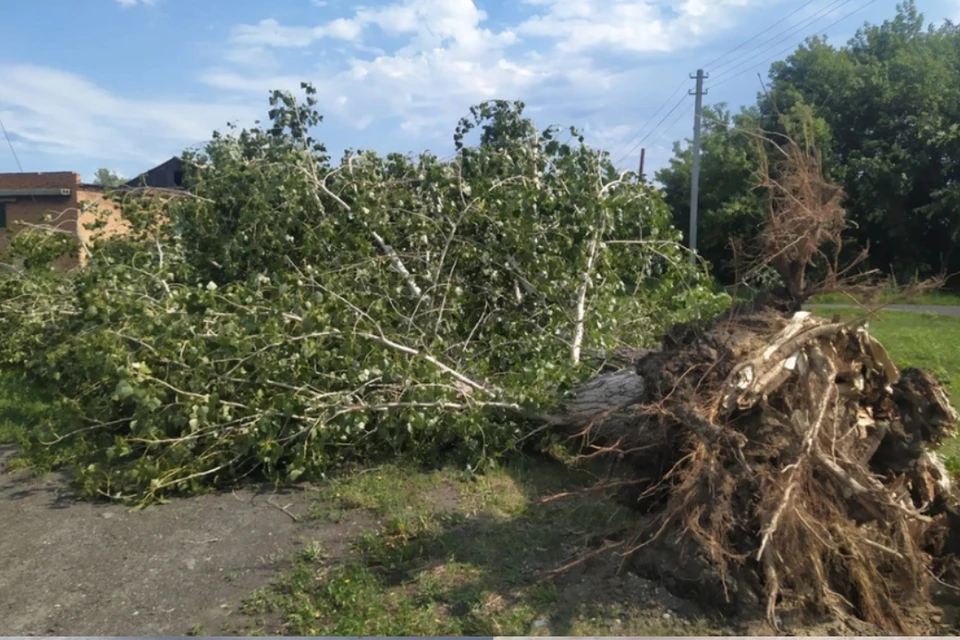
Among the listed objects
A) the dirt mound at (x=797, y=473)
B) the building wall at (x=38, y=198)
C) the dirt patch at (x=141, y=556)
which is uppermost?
the building wall at (x=38, y=198)

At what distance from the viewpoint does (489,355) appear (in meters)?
6.41

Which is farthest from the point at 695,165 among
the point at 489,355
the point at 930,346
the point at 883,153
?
the point at 489,355

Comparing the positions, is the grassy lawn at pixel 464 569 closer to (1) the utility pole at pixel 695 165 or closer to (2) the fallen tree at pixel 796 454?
(2) the fallen tree at pixel 796 454

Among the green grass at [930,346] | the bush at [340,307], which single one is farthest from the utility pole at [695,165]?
the bush at [340,307]

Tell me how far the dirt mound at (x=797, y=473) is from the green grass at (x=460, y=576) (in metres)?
0.31

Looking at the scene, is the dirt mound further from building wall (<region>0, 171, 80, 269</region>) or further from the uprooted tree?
building wall (<region>0, 171, 80, 269</region>)

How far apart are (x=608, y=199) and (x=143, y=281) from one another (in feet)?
13.0

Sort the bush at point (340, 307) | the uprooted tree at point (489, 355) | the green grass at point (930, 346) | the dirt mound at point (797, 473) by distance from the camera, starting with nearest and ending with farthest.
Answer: the dirt mound at point (797, 473)
the uprooted tree at point (489, 355)
the bush at point (340, 307)
the green grass at point (930, 346)

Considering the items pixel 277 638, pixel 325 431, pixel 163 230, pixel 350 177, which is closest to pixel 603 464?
pixel 325 431

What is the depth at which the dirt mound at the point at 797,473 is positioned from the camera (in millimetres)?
3568

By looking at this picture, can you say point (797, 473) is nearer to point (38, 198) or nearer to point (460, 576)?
point (460, 576)

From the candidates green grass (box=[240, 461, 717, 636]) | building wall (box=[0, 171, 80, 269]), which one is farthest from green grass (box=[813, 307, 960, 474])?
building wall (box=[0, 171, 80, 269])

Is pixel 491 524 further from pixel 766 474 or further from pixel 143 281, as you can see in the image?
pixel 143 281

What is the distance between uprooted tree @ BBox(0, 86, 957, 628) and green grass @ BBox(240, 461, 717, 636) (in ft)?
1.12
